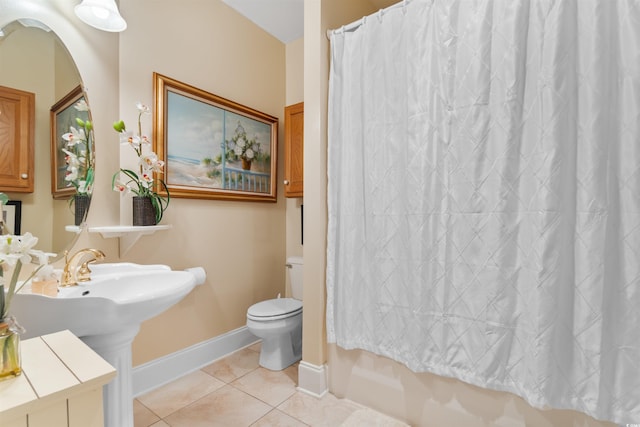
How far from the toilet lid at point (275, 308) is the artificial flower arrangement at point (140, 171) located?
0.87m

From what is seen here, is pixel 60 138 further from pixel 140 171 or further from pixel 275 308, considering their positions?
pixel 275 308

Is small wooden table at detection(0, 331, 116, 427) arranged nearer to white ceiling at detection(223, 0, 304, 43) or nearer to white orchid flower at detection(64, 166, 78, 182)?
white orchid flower at detection(64, 166, 78, 182)

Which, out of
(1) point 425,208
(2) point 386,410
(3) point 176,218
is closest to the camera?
(1) point 425,208

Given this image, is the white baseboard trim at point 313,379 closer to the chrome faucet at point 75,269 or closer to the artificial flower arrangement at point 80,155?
the chrome faucet at point 75,269

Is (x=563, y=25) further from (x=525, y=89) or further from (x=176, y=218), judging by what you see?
(x=176, y=218)

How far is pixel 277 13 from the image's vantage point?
97.5 inches

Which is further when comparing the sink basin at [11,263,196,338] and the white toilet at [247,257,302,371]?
the white toilet at [247,257,302,371]

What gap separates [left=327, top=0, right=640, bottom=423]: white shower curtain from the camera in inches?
44.1

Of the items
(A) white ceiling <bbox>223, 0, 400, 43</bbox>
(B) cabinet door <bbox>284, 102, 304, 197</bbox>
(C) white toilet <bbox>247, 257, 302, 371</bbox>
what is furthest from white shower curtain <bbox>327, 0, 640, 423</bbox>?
(A) white ceiling <bbox>223, 0, 400, 43</bbox>

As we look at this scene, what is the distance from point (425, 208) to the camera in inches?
58.5

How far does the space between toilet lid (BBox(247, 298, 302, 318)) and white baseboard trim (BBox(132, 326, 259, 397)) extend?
40cm

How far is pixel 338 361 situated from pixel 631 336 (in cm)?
131

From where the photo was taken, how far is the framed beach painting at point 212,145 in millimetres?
1991

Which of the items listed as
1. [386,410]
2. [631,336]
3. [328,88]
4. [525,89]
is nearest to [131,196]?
[328,88]
